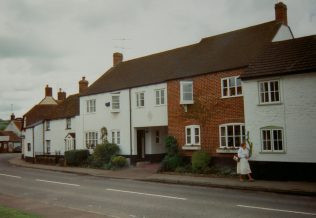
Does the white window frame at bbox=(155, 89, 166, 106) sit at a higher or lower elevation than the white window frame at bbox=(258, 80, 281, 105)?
higher

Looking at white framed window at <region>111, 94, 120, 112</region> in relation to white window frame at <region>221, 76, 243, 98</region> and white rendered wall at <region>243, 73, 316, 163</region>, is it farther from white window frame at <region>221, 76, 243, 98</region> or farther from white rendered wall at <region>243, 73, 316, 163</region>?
white rendered wall at <region>243, 73, 316, 163</region>

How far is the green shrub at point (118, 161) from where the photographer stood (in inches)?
1154

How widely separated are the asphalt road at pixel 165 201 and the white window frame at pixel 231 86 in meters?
7.71

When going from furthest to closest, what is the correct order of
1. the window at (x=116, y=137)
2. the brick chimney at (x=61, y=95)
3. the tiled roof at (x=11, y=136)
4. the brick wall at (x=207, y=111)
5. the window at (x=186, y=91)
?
the tiled roof at (x=11, y=136)
the brick chimney at (x=61, y=95)
the window at (x=116, y=137)
the window at (x=186, y=91)
the brick wall at (x=207, y=111)

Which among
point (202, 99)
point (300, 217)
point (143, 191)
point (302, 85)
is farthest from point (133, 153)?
point (300, 217)

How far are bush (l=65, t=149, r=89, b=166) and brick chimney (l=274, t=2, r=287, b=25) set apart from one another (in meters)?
20.5

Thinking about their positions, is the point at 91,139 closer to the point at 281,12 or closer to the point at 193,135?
the point at 193,135

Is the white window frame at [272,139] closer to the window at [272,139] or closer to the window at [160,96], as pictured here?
the window at [272,139]

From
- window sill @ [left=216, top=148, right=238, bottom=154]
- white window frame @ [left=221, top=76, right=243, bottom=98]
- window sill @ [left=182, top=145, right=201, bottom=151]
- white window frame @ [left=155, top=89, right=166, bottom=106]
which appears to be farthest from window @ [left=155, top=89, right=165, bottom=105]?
window sill @ [left=216, top=148, right=238, bottom=154]

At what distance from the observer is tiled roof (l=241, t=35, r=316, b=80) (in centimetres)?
1916

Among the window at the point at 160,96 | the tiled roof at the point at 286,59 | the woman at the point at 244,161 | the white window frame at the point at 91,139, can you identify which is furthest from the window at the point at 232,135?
the white window frame at the point at 91,139

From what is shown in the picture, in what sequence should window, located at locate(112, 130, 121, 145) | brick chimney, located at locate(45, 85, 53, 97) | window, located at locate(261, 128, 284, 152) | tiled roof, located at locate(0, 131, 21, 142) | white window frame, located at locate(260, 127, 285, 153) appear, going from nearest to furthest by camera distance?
1. white window frame, located at locate(260, 127, 285, 153)
2. window, located at locate(261, 128, 284, 152)
3. window, located at locate(112, 130, 121, 145)
4. brick chimney, located at locate(45, 85, 53, 97)
5. tiled roof, located at locate(0, 131, 21, 142)

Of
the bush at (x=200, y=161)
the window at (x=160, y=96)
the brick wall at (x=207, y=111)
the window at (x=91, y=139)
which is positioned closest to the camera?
the brick wall at (x=207, y=111)

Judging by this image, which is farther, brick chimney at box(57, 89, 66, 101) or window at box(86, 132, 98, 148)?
brick chimney at box(57, 89, 66, 101)
